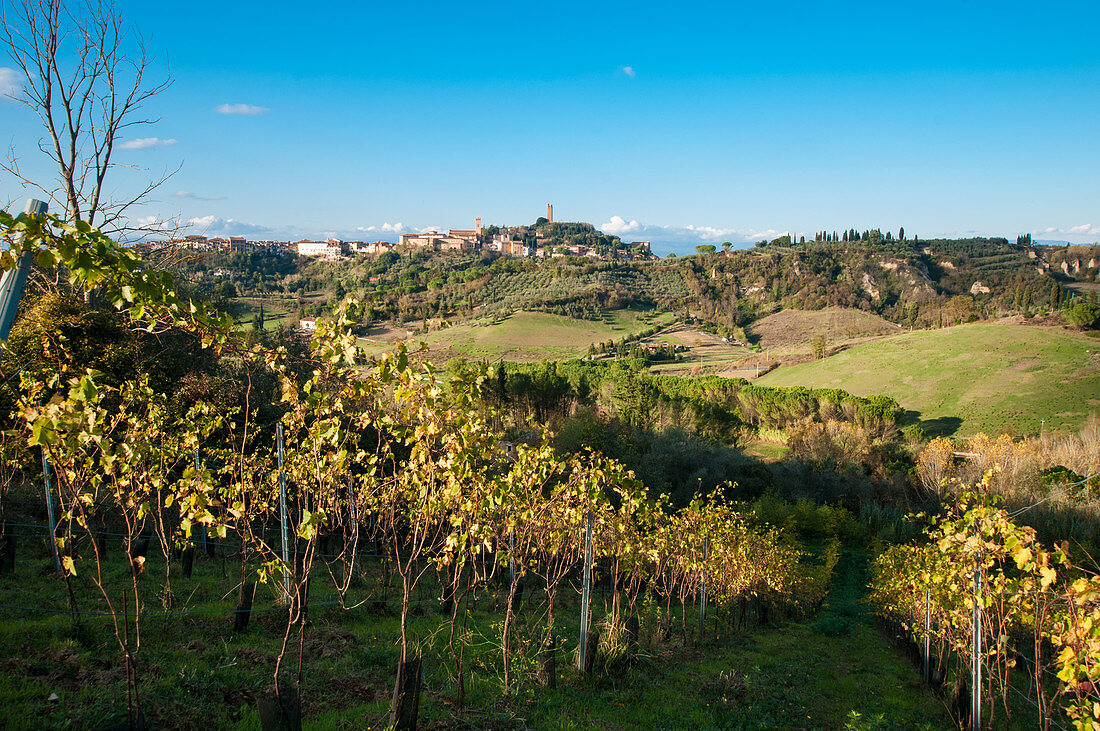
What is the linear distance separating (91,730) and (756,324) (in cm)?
11522

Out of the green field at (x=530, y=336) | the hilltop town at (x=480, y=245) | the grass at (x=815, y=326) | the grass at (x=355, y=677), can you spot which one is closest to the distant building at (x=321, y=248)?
the hilltop town at (x=480, y=245)

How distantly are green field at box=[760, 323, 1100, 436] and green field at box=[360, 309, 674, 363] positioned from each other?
26.8 m

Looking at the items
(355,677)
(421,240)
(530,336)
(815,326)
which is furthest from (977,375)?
(421,240)

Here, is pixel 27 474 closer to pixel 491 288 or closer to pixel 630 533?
pixel 630 533

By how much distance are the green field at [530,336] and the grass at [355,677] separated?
5162cm

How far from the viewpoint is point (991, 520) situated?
205 inches

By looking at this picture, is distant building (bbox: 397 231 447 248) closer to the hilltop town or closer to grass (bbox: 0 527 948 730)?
the hilltop town

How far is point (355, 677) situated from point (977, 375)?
68988 millimetres

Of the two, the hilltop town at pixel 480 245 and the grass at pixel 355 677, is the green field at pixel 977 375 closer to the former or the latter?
the grass at pixel 355 677

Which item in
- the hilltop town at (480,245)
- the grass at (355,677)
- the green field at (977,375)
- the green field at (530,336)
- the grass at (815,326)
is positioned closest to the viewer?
the grass at (355,677)

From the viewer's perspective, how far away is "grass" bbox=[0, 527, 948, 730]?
15.8 feet

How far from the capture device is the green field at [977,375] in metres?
48.7

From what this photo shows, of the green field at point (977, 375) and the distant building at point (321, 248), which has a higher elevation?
A: the distant building at point (321, 248)

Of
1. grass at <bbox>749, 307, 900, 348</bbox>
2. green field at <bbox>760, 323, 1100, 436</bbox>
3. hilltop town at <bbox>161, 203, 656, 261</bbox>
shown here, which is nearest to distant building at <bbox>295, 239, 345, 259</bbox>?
hilltop town at <bbox>161, 203, 656, 261</bbox>
